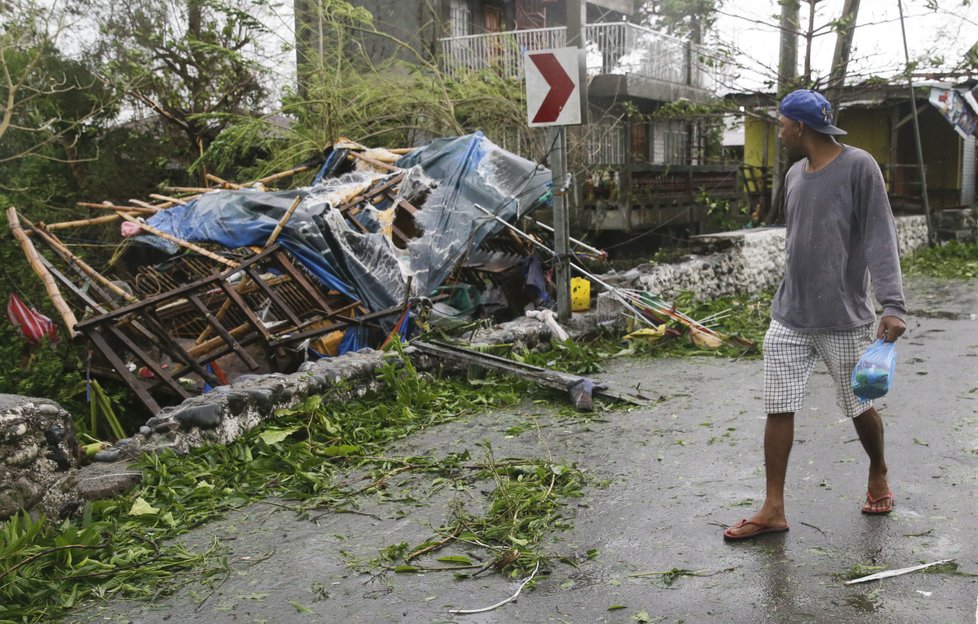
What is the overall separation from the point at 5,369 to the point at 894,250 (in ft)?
28.8

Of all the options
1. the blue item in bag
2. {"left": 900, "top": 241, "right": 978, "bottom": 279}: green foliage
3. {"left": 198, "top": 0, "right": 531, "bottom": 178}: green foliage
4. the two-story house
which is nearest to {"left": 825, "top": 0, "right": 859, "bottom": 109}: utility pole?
the two-story house

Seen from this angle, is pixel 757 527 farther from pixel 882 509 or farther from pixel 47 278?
pixel 47 278

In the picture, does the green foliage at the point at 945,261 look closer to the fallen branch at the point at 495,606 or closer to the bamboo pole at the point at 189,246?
the bamboo pole at the point at 189,246

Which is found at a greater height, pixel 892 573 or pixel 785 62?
pixel 785 62

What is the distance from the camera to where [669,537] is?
429cm

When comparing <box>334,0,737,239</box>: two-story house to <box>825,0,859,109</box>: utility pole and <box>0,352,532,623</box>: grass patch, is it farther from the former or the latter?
<box>0,352,532,623</box>: grass patch

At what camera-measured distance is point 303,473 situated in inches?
210

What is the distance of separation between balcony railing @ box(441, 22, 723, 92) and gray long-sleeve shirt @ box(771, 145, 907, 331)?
14.1 meters

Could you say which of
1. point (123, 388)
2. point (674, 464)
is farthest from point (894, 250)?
point (123, 388)

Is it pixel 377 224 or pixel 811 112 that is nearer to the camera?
pixel 811 112

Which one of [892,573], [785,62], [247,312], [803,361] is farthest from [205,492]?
[785,62]

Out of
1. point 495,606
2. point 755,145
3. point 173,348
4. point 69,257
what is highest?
point 755,145

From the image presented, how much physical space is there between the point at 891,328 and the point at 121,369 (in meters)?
6.20

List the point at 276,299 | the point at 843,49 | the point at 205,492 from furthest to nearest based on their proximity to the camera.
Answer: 1. the point at 843,49
2. the point at 276,299
3. the point at 205,492
